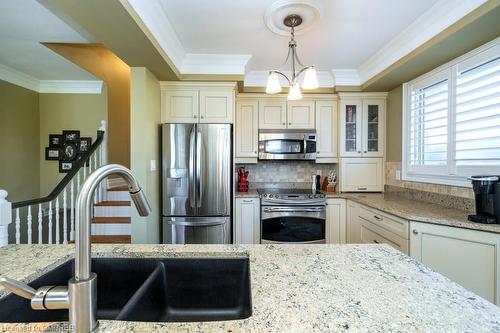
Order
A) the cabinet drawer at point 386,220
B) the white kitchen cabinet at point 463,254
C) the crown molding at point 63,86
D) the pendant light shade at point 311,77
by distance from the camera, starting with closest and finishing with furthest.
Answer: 1. the white kitchen cabinet at point 463,254
2. the pendant light shade at point 311,77
3. the cabinet drawer at point 386,220
4. the crown molding at point 63,86

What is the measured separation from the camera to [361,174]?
340cm

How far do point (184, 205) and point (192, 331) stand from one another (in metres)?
2.29

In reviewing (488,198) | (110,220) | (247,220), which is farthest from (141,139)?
(488,198)

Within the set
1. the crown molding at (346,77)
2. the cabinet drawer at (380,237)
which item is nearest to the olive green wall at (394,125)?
the crown molding at (346,77)

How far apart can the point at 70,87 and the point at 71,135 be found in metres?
0.80

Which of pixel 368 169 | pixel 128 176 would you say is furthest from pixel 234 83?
pixel 128 176

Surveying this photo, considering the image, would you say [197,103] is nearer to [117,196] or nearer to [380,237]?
[117,196]

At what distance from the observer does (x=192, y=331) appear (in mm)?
556

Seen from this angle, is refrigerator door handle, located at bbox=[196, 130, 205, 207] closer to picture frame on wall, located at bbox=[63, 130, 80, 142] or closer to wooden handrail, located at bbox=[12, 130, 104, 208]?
wooden handrail, located at bbox=[12, 130, 104, 208]

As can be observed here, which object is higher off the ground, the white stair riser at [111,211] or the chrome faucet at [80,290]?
the chrome faucet at [80,290]

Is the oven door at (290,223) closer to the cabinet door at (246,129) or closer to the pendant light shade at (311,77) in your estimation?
the cabinet door at (246,129)

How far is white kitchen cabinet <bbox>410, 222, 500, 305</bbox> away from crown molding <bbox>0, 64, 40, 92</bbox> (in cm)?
539

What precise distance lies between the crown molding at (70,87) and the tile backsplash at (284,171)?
9.66ft

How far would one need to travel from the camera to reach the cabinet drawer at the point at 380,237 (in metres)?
2.11
